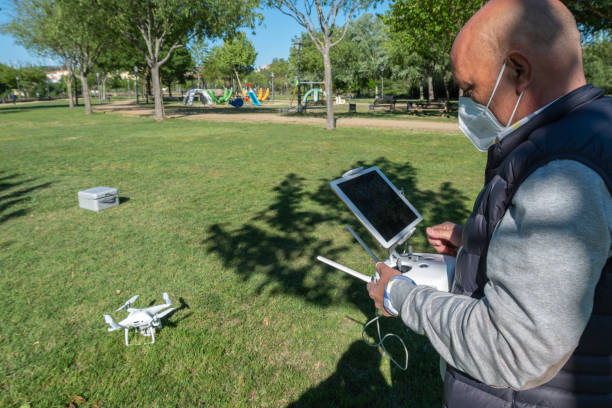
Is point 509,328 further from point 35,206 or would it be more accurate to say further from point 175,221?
point 35,206

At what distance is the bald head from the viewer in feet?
3.24

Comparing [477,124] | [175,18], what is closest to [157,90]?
[175,18]

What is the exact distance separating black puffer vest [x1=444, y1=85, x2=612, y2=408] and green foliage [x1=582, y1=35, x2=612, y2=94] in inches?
2058

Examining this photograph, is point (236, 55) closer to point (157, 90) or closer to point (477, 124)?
point (157, 90)

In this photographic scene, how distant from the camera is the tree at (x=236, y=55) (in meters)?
67.2

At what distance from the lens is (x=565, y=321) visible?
0.85 metres

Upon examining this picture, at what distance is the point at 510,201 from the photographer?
100cm

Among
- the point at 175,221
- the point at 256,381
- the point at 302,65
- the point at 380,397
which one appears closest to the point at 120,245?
the point at 175,221

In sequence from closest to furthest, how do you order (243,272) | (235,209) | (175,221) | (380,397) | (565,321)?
Result: (565,321) → (380,397) → (243,272) → (175,221) → (235,209)

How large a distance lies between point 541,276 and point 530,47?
59 cm

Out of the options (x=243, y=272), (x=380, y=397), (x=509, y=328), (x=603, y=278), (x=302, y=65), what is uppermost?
(x=302, y=65)

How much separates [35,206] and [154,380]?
17.6ft

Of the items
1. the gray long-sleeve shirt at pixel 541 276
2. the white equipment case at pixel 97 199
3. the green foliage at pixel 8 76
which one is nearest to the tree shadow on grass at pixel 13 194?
the white equipment case at pixel 97 199

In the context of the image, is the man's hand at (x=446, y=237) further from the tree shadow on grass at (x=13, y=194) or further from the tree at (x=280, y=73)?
the tree at (x=280, y=73)
